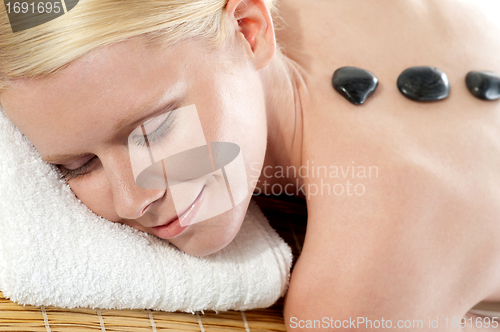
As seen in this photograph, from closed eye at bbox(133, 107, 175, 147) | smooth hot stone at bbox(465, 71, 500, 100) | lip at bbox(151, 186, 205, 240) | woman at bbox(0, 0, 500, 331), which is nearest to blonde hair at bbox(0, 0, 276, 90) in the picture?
woman at bbox(0, 0, 500, 331)

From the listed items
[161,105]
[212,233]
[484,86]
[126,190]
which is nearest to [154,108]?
[161,105]

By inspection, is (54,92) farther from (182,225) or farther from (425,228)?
(425,228)

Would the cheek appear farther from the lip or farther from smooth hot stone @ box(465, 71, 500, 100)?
smooth hot stone @ box(465, 71, 500, 100)

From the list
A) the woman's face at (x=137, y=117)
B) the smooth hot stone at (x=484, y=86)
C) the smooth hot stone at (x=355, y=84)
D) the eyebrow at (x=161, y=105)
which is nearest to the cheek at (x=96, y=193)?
the woman's face at (x=137, y=117)

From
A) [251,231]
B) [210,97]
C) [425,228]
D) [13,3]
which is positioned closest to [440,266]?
[425,228]

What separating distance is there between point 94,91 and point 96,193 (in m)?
0.19

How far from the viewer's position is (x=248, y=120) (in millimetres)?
752

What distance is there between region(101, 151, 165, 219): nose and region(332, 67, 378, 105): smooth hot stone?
381 millimetres

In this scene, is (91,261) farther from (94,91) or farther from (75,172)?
(94,91)

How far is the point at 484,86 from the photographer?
85 cm

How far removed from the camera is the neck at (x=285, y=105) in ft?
2.90

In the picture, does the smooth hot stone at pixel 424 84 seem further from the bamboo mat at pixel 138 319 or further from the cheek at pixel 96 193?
the cheek at pixel 96 193

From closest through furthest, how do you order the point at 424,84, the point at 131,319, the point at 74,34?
the point at 74,34 → the point at 131,319 → the point at 424,84

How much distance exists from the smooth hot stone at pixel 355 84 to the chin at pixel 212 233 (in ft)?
0.91
